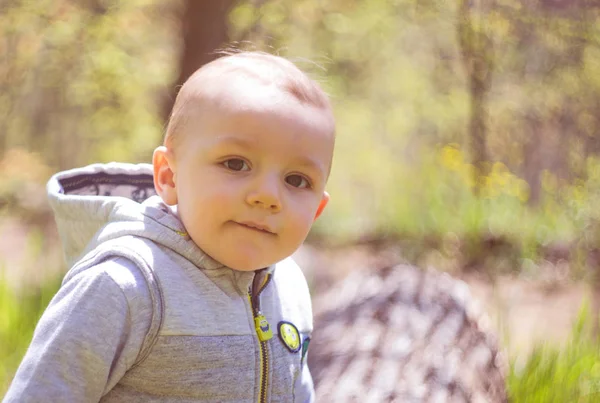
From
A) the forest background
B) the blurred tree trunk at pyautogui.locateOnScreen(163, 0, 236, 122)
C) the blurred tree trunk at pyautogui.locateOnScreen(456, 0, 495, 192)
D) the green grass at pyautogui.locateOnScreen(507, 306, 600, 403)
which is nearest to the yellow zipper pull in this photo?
the green grass at pyautogui.locateOnScreen(507, 306, 600, 403)

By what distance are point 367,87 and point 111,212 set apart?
656cm

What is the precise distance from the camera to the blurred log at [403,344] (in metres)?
2.03

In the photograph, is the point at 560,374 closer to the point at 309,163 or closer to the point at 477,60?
the point at 309,163

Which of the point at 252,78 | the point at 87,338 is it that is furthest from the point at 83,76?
the point at 87,338

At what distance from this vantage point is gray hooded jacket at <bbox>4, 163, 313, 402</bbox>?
125 centimetres

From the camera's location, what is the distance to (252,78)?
58.7 inches

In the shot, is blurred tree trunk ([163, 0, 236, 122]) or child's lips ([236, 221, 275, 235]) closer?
child's lips ([236, 221, 275, 235])

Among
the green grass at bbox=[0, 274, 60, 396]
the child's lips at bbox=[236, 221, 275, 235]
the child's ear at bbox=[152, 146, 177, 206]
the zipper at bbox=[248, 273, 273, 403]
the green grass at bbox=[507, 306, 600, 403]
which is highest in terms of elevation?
the child's ear at bbox=[152, 146, 177, 206]

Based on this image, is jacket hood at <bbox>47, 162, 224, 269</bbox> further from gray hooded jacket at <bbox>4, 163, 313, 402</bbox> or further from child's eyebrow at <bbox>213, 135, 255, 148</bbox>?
child's eyebrow at <bbox>213, 135, 255, 148</bbox>

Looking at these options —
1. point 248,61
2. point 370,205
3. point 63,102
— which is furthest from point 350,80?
point 248,61

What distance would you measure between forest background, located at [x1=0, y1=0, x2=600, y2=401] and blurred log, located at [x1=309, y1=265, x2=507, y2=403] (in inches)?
53.5

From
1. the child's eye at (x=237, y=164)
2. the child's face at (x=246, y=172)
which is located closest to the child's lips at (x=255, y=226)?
the child's face at (x=246, y=172)

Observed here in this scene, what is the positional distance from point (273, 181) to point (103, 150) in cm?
466

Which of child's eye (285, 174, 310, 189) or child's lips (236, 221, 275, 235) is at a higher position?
child's eye (285, 174, 310, 189)
